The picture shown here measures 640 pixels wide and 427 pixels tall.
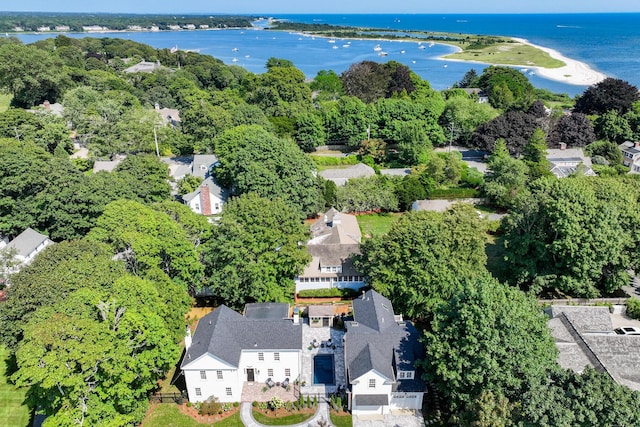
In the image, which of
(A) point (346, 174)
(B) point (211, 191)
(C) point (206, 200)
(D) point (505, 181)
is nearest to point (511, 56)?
(D) point (505, 181)

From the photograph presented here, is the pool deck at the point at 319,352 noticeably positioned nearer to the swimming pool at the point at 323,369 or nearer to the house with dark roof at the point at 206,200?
the swimming pool at the point at 323,369

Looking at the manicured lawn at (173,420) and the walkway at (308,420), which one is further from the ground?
the walkway at (308,420)

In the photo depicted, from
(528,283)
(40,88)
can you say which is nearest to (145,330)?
(528,283)

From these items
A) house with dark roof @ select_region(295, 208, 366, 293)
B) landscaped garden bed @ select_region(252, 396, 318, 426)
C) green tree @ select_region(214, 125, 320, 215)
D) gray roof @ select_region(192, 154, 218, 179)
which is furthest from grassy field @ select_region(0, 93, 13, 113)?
landscaped garden bed @ select_region(252, 396, 318, 426)

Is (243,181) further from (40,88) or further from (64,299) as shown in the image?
(40,88)

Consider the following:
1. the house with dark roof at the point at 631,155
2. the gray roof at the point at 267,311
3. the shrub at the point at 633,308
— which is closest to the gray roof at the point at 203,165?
the gray roof at the point at 267,311

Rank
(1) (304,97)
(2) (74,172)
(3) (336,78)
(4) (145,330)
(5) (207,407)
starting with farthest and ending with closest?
(3) (336,78) → (1) (304,97) → (2) (74,172) → (5) (207,407) → (4) (145,330)

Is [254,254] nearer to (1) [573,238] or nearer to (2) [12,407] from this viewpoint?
(2) [12,407]
